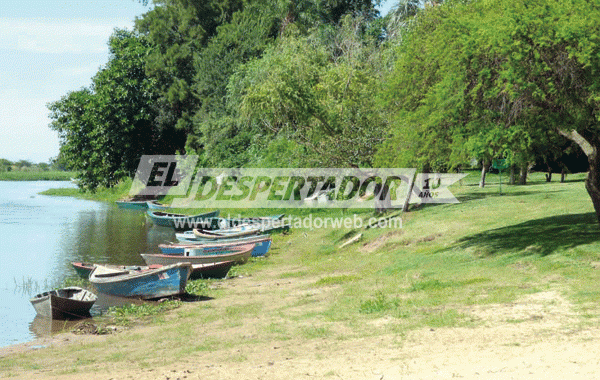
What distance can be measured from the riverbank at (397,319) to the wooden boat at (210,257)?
162cm

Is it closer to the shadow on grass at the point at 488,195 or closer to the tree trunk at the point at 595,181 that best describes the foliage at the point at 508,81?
the tree trunk at the point at 595,181

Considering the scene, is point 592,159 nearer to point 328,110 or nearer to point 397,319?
point 397,319

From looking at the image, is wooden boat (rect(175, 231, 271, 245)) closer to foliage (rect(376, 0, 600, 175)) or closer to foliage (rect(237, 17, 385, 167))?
foliage (rect(237, 17, 385, 167))

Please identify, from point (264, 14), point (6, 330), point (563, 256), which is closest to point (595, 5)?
point (563, 256)

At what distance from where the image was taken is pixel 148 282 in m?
21.0

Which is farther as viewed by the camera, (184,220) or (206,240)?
(184,220)

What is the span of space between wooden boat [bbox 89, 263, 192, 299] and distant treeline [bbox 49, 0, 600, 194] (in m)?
8.02

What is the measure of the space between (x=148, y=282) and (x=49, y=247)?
17.2 m

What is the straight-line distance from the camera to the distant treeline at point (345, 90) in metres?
17.6

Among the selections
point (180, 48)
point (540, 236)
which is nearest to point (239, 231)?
point (540, 236)

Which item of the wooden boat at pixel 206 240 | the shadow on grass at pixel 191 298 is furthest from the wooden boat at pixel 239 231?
the shadow on grass at pixel 191 298

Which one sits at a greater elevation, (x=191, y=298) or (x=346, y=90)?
(x=346, y=90)

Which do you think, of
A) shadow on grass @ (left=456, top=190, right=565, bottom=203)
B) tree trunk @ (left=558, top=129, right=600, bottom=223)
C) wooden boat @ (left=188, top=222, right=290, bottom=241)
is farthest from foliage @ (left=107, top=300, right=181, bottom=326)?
shadow on grass @ (left=456, top=190, right=565, bottom=203)

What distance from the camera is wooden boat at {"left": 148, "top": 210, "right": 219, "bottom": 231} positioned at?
1721 inches
